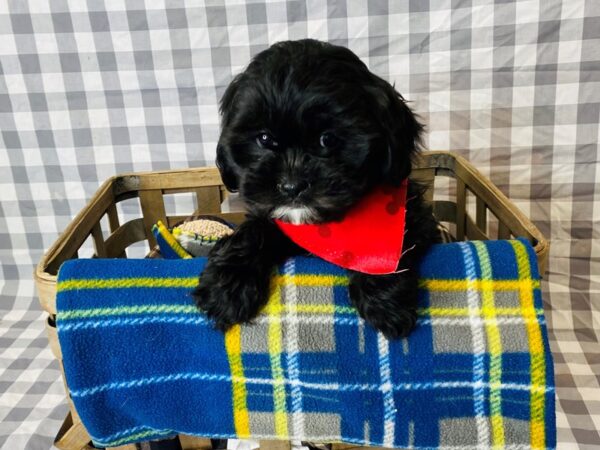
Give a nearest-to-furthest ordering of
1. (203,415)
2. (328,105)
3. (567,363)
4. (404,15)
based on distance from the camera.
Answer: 1. (328,105)
2. (203,415)
3. (567,363)
4. (404,15)

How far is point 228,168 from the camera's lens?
95cm

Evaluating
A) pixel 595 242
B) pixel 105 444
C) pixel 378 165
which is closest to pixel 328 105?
pixel 378 165

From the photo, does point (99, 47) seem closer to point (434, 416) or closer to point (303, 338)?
point (303, 338)

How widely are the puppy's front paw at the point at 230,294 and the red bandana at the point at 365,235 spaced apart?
11 centimetres

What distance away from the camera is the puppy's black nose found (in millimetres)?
821

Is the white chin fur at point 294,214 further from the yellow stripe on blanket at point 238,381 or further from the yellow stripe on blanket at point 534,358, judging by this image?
the yellow stripe on blanket at point 534,358

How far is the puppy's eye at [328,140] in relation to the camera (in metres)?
0.84

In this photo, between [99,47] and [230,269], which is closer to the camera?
[230,269]

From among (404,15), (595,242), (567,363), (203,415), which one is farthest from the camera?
(595,242)

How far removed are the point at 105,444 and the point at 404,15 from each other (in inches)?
51.5

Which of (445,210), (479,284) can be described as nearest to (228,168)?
(479,284)

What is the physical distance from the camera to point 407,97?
169 centimetres

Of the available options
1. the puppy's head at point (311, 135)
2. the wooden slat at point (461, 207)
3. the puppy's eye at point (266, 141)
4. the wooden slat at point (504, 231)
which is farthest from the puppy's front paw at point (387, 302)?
the wooden slat at point (461, 207)

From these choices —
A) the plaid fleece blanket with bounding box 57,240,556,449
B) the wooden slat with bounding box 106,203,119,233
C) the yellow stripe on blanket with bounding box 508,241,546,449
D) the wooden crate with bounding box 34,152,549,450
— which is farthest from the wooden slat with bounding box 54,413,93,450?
the yellow stripe on blanket with bounding box 508,241,546,449
